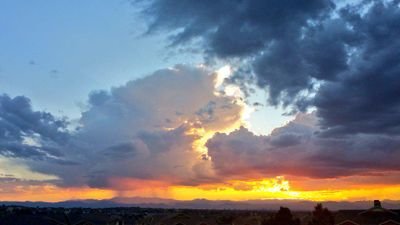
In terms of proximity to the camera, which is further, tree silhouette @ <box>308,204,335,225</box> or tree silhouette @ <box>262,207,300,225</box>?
tree silhouette @ <box>308,204,335,225</box>

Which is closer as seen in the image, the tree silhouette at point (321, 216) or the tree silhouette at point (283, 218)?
the tree silhouette at point (283, 218)

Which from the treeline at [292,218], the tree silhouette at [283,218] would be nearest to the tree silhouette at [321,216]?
the treeline at [292,218]

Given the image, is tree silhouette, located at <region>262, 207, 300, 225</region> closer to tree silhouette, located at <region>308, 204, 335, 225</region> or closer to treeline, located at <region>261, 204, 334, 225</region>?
treeline, located at <region>261, 204, 334, 225</region>

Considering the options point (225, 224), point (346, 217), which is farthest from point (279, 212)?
point (225, 224)

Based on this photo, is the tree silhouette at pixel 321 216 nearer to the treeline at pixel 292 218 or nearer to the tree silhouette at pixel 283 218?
the treeline at pixel 292 218

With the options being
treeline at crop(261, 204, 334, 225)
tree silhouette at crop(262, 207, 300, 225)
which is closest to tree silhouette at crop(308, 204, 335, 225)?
treeline at crop(261, 204, 334, 225)

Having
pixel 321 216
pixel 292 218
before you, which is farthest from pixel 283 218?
pixel 321 216

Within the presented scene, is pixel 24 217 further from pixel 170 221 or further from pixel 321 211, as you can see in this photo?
pixel 321 211

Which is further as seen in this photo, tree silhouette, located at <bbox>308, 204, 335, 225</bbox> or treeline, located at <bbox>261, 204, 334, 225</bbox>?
tree silhouette, located at <bbox>308, 204, 335, 225</bbox>

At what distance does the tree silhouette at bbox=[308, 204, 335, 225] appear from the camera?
71.6 metres

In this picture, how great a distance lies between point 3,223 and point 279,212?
80931mm

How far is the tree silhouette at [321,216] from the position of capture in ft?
235

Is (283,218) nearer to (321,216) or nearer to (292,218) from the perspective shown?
(292,218)

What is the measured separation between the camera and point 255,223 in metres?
96.3
